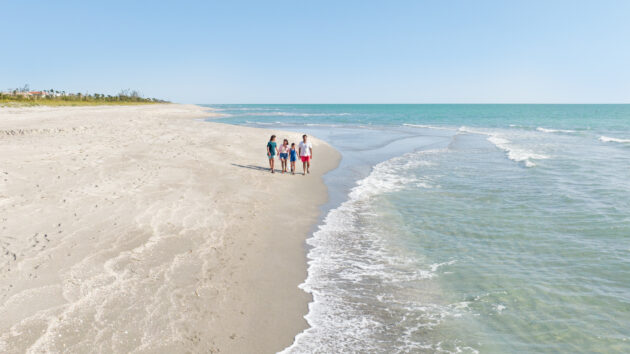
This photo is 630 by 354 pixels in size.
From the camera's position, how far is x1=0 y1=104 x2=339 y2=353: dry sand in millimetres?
4680

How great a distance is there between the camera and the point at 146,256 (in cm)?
670

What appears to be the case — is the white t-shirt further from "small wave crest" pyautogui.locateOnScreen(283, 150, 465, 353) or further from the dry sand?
"small wave crest" pyautogui.locateOnScreen(283, 150, 465, 353)

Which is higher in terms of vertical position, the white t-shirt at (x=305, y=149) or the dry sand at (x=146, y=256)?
→ the white t-shirt at (x=305, y=149)

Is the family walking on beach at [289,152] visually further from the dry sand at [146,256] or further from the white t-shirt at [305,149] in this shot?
the dry sand at [146,256]

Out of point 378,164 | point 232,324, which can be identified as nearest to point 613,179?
point 378,164

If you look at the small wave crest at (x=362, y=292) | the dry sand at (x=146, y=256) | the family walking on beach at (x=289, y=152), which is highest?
the family walking on beach at (x=289, y=152)

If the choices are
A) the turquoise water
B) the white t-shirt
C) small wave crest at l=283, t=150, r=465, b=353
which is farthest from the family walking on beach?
small wave crest at l=283, t=150, r=465, b=353

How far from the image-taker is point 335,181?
601 inches

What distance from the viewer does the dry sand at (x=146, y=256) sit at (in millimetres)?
4680

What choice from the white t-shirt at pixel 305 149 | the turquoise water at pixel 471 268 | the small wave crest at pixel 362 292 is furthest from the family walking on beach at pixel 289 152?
the small wave crest at pixel 362 292

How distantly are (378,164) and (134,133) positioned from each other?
50.4 feet

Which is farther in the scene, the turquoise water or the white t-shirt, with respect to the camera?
the white t-shirt

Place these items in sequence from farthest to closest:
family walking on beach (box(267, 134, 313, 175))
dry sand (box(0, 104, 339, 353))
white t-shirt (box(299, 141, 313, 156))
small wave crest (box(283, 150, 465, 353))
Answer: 1. white t-shirt (box(299, 141, 313, 156))
2. family walking on beach (box(267, 134, 313, 175))
3. small wave crest (box(283, 150, 465, 353))
4. dry sand (box(0, 104, 339, 353))

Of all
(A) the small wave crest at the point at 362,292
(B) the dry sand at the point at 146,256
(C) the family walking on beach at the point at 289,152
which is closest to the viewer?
(B) the dry sand at the point at 146,256
